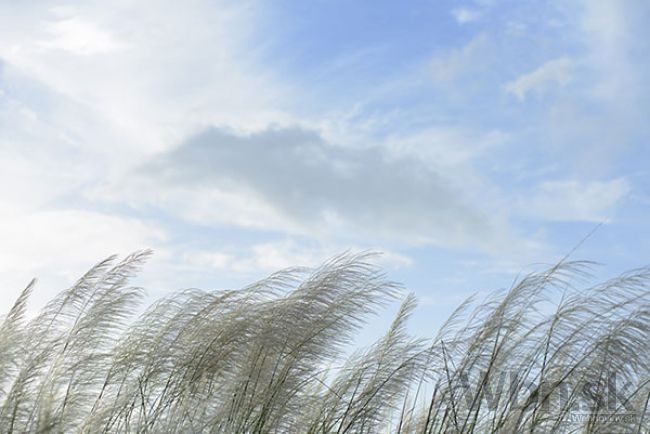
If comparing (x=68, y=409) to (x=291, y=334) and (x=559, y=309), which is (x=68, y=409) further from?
(x=559, y=309)

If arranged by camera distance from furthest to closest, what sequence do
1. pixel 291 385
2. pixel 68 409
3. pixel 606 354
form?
pixel 68 409 → pixel 291 385 → pixel 606 354

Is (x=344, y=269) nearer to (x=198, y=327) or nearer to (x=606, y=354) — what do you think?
(x=198, y=327)

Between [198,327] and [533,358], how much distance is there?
1.82 meters

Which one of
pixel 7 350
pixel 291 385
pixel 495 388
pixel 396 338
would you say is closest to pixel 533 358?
pixel 495 388

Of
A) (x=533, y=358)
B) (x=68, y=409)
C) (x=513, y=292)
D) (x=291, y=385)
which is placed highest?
(x=513, y=292)

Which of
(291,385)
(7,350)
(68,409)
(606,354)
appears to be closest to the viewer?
(606,354)

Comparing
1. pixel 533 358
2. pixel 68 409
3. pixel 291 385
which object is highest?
pixel 533 358

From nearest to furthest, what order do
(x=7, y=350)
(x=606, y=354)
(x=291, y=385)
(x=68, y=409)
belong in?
(x=606, y=354)
(x=291, y=385)
(x=68, y=409)
(x=7, y=350)

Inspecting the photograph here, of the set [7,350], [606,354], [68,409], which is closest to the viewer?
[606,354]

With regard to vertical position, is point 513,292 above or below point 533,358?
above

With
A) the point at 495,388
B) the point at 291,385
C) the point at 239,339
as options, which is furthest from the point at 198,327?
the point at 495,388

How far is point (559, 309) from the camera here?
173 inches

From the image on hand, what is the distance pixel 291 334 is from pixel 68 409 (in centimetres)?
135

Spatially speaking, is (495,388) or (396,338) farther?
(396,338)
